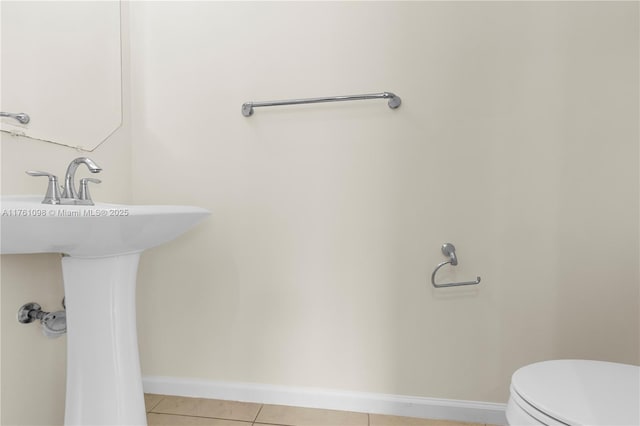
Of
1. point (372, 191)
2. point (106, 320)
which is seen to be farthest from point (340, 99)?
point (106, 320)

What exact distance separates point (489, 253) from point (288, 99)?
0.88 meters

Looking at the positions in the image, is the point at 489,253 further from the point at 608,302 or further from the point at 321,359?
the point at 321,359

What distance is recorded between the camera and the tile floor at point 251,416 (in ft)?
3.88

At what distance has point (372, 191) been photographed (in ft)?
4.02

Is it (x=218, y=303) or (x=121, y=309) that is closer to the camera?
(x=121, y=309)

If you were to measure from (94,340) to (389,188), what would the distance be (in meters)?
0.97

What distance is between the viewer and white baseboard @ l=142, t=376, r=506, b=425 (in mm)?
1184

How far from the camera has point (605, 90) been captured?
1092 millimetres

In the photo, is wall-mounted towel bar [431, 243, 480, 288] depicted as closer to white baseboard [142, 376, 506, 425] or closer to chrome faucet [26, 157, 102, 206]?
white baseboard [142, 376, 506, 425]

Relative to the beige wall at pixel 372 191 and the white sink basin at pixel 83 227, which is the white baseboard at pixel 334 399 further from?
the white sink basin at pixel 83 227

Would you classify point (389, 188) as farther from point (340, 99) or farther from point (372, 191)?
point (340, 99)

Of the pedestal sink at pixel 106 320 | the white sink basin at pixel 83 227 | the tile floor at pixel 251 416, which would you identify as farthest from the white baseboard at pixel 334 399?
the white sink basin at pixel 83 227

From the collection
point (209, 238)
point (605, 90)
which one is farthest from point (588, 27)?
point (209, 238)

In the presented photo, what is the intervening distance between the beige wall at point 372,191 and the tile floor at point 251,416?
0.09 m
